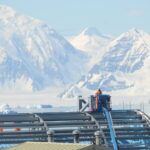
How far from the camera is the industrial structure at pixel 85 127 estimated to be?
8131 centimetres

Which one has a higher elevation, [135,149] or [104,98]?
[104,98]

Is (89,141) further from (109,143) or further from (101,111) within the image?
(101,111)

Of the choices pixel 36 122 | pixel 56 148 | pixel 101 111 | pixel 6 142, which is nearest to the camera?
pixel 56 148

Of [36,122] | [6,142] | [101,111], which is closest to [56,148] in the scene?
[6,142]

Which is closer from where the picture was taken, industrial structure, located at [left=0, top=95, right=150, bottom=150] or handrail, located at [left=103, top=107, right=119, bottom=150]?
handrail, located at [left=103, top=107, right=119, bottom=150]

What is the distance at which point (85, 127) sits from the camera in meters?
86.7

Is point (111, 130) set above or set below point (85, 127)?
below

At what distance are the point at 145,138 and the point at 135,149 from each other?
377 cm

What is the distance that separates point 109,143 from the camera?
81938 millimetres

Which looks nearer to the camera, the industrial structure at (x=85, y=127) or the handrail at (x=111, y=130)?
the handrail at (x=111, y=130)

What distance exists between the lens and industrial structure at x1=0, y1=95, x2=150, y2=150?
267 ft

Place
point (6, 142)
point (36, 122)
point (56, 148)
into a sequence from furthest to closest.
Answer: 1. point (36, 122)
2. point (6, 142)
3. point (56, 148)

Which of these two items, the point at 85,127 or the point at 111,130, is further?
the point at 85,127

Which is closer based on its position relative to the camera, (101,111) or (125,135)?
(125,135)
